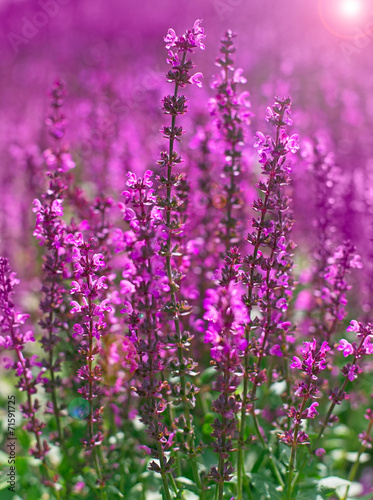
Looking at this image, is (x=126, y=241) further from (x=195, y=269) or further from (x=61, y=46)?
(x=61, y=46)

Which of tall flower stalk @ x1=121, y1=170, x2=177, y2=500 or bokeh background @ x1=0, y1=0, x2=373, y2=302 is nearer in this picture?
tall flower stalk @ x1=121, y1=170, x2=177, y2=500

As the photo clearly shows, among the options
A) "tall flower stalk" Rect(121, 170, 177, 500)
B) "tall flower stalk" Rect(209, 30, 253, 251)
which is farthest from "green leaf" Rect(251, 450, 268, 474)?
"tall flower stalk" Rect(209, 30, 253, 251)

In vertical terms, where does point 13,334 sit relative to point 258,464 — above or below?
above

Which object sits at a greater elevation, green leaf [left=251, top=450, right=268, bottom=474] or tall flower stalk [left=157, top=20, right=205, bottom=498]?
tall flower stalk [left=157, top=20, right=205, bottom=498]

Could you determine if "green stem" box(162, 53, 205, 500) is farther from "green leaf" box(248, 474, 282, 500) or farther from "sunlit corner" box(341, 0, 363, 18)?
"sunlit corner" box(341, 0, 363, 18)

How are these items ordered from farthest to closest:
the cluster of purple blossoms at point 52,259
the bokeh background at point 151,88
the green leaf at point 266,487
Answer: the bokeh background at point 151,88
the green leaf at point 266,487
the cluster of purple blossoms at point 52,259

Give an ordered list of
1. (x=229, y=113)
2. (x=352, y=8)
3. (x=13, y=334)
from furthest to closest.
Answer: (x=352, y=8) < (x=229, y=113) < (x=13, y=334)

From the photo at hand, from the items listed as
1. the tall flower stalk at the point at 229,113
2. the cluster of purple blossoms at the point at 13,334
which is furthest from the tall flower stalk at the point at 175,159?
the cluster of purple blossoms at the point at 13,334

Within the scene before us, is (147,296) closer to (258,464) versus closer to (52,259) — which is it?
(52,259)

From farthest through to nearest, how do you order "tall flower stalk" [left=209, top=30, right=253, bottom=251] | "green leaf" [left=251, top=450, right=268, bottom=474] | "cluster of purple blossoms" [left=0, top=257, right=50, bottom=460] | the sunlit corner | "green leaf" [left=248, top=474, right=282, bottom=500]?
1. the sunlit corner
2. "green leaf" [left=251, top=450, right=268, bottom=474]
3. "tall flower stalk" [left=209, top=30, right=253, bottom=251]
4. "green leaf" [left=248, top=474, right=282, bottom=500]
5. "cluster of purple blossoms" [left=0, top=257, right=50, bottom=460]

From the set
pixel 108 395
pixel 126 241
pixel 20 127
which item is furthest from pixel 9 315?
pixel 20 127

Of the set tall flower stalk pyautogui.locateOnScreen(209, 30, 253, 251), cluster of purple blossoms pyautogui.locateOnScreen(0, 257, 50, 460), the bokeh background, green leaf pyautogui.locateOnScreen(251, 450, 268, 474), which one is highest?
the bokeh background

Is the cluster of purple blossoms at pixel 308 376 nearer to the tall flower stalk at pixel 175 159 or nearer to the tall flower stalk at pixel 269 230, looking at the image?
the tall flower stalk at pixel 269 230

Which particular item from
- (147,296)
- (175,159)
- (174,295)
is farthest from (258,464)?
(175,159)
